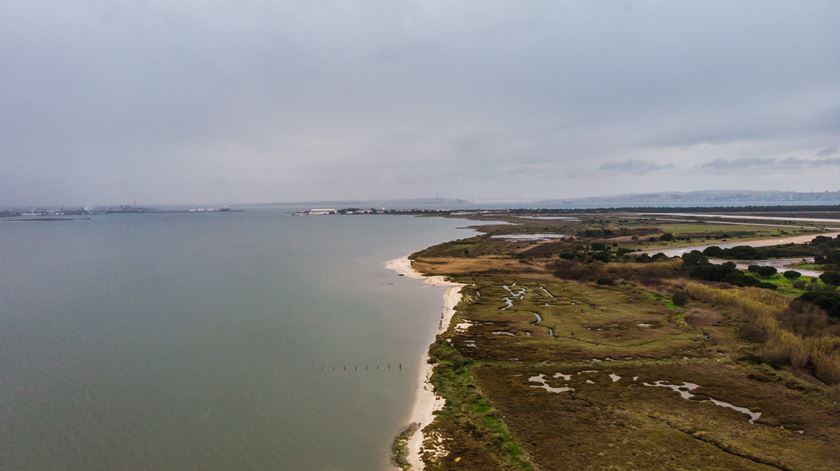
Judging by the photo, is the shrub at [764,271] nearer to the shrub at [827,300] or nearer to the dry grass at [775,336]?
the dry grass at [775,336]

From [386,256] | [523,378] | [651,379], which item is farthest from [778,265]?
[386,256]

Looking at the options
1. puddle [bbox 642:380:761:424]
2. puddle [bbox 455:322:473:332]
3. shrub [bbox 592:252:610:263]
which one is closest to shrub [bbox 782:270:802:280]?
shrub [bbox 592:252:610:263]

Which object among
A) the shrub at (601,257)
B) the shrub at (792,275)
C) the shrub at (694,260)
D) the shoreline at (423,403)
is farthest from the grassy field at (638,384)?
the shrub at (601,257)

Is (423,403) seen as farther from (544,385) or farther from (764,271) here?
(764,271)

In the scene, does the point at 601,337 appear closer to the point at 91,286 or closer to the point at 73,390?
the point at 73,390

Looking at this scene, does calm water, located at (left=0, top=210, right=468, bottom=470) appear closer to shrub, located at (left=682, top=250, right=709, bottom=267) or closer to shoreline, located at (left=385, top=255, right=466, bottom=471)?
shoreline, located at (left=385, top=255, right=466, bottom=471)
